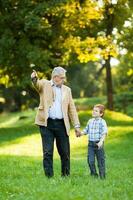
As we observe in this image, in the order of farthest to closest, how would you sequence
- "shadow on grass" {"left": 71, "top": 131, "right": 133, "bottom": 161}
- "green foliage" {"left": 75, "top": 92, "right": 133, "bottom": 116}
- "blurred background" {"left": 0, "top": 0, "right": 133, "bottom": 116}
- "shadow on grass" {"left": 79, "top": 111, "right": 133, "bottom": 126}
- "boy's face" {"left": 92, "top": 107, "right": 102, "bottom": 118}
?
1. "green foliage" {"left": 75, "top": 92, "right": 133, "bottom": 116}
2. "shadow on grass" {"left": 79, "top": 111, "right": 133, "bottom": 126}
3. "blurred background" {"left": 0, "top": 0, "right": 133, "bottom": 116}
4. "shadow on grass" {"left": 71, "top": 131, "right": 133, "bottom": 161}
5. "boy's face" {"left": 92, "top": 107, "right": 102, "bottom": 118}

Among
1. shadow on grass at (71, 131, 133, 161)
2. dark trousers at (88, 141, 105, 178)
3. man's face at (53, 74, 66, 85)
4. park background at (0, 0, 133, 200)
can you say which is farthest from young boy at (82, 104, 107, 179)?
shadow on grass at (71, 131, 133, 161)

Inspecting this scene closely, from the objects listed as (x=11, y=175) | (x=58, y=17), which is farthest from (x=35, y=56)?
(x=11, y=175)

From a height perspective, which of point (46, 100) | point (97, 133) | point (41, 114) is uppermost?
point (46, 100)

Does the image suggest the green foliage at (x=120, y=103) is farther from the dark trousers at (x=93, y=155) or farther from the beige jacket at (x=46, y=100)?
the beige jacket at (x=46, y=100)

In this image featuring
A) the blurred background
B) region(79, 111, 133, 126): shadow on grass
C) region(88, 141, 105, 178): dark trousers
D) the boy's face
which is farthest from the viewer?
region(79, 111, 133, 126): shadow on grass

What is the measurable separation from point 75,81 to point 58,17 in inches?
1771

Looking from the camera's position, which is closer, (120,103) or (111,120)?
(111,120)

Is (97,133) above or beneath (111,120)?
above

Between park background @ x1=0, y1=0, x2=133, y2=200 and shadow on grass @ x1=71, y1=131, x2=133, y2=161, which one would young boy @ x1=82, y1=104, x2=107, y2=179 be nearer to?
park background @ x1=0, y1=0, x2=133, y2=200

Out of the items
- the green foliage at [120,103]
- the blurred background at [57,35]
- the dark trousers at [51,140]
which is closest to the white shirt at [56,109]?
the dark trousers at [51,140]

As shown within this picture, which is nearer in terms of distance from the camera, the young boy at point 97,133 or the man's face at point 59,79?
the man's face at point 59,79

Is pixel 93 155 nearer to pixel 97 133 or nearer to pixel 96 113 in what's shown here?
pixel 97 133

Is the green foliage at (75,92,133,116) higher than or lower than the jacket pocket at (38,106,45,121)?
lower

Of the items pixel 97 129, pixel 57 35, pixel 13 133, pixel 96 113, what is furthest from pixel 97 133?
pixel 57 35
